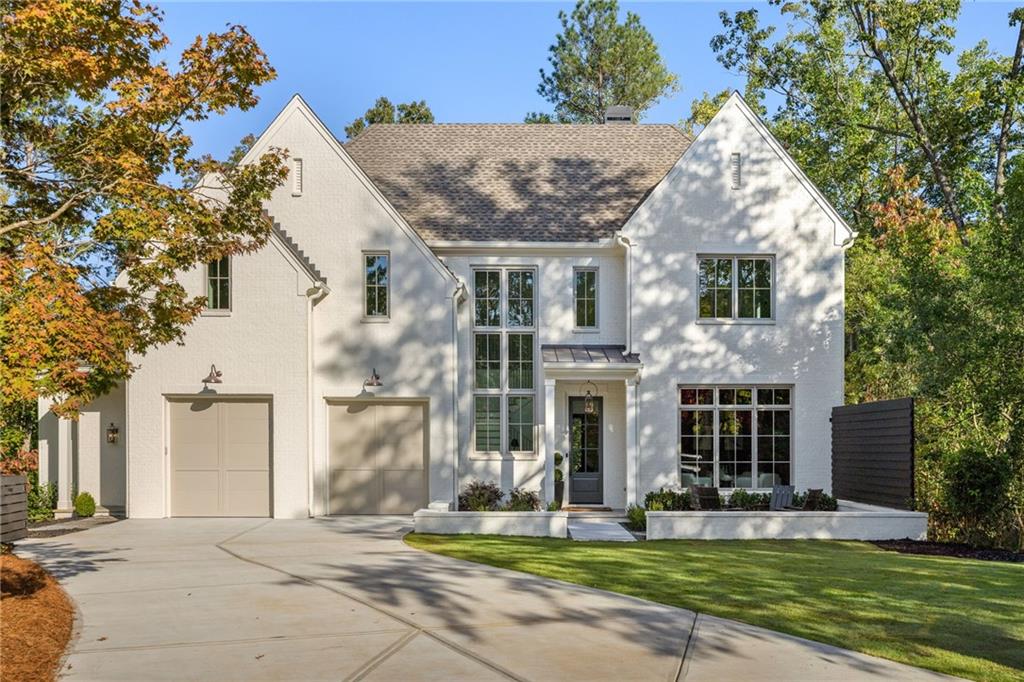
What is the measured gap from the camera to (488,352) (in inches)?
851

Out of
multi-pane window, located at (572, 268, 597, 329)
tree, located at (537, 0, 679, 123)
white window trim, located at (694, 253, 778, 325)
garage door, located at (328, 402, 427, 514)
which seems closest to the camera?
garage door, located at (328, 402, 427, 514)

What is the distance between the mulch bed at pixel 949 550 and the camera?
1496 centimetres

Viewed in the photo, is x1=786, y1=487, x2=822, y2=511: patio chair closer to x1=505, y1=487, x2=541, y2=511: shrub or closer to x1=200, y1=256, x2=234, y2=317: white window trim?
x1=505, y1=487, x2=541, y2=511: shrub

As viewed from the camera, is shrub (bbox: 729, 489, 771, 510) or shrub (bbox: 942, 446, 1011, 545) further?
shrub (bbox: 729, 489, 771, 510)

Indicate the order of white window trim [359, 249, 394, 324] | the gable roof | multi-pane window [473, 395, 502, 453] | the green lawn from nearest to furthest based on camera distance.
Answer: the green lawn → white window trim [359, 249, 394, 324] → multi-pane window [473, 395, 502, 453] → the gable roof

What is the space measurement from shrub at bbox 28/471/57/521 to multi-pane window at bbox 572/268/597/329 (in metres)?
11.9

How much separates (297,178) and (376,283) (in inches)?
112

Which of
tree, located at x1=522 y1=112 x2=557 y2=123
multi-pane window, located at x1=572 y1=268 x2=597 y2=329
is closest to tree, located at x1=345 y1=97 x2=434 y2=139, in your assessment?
tree, located at x1=522 y1=112 x2=557 y2=123

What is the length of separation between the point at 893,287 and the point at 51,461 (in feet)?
64.7

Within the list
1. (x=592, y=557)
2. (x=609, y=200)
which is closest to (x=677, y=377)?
(x=609, y=200)

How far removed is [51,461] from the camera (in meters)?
20.8

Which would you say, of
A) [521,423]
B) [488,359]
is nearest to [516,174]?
[488,359]

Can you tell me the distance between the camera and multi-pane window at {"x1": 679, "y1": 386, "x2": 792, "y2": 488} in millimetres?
20844

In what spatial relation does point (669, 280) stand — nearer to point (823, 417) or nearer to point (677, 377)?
point (677, 377)
